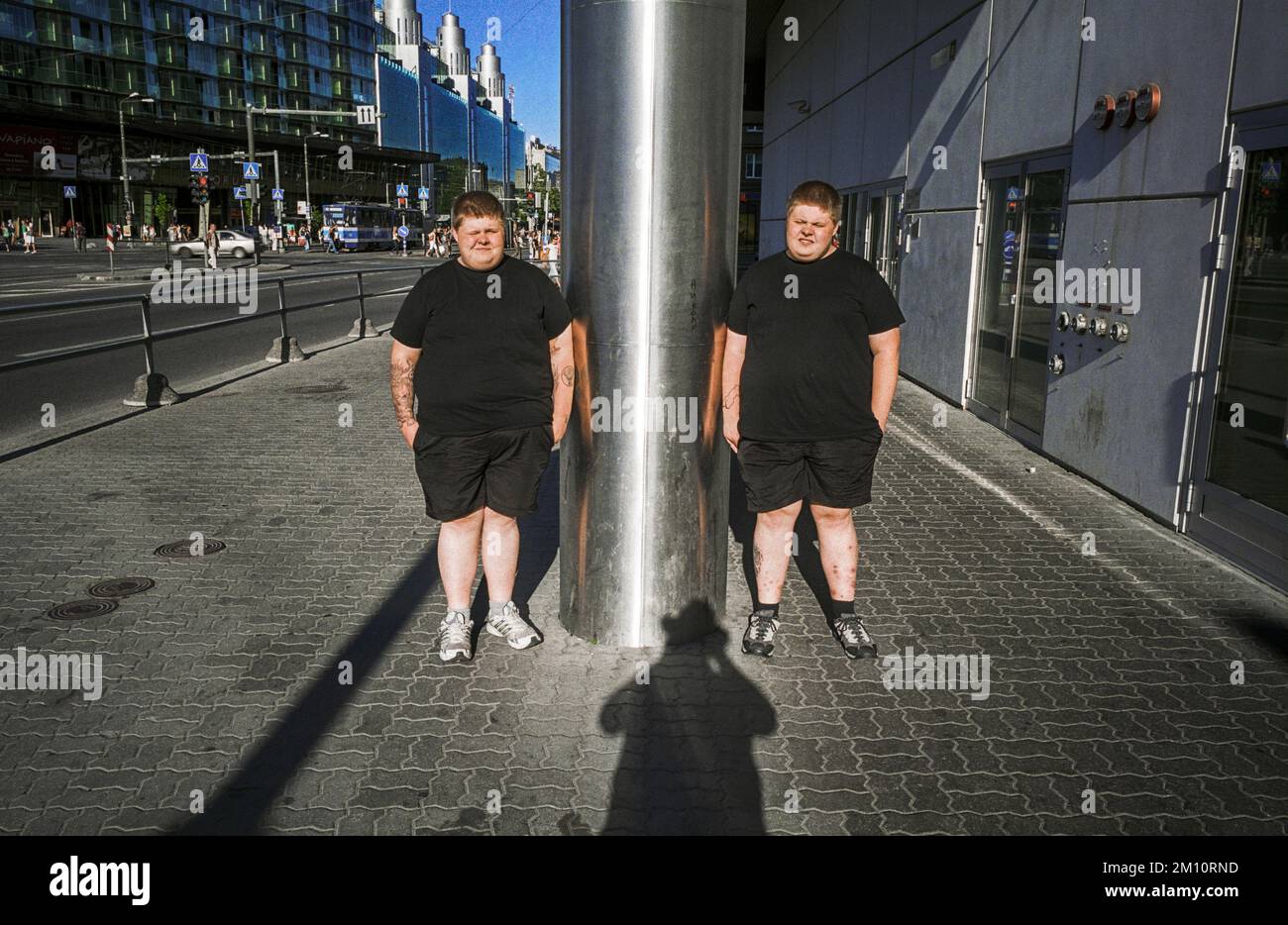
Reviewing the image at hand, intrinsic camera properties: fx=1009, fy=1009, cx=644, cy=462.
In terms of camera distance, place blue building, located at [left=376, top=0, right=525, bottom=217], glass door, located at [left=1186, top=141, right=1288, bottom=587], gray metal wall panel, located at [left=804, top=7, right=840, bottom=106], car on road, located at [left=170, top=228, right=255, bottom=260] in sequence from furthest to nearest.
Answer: blue building, located at [left=376, top=0, right=525, bottom=217]
car on road, located at [left=170, top=228, right=255, bottom=260]
gray metal wall panel, located at [left=804, top=7, right=840, bottom=106]
glass door, located at [left=1186, top=141, right=1288, bottom=587]

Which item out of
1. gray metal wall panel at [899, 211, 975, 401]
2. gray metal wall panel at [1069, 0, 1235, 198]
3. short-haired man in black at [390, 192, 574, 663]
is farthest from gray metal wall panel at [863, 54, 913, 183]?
short-haired man in black at [390, 192, 574, 663]

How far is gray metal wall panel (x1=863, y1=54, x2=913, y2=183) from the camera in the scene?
12.7 m

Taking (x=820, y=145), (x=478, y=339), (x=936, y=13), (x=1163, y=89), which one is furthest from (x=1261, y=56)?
(x=820, y=145)

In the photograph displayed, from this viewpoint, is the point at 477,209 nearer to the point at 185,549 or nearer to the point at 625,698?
the point at 625,698

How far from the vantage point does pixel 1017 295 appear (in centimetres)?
912

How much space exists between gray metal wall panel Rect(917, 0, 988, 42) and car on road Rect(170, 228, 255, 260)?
44466 mm

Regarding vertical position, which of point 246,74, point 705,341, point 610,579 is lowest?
point 610,579

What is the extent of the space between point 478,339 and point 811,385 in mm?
1367

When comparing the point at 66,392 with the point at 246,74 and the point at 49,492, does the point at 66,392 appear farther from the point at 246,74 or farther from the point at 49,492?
the point at 246,74

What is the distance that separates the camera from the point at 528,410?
164 inches

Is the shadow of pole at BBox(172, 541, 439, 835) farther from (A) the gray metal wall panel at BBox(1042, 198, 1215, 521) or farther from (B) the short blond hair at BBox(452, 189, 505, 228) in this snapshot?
(A) the gray metal wall panel at BBox(1042, 198, 1215, 521)
